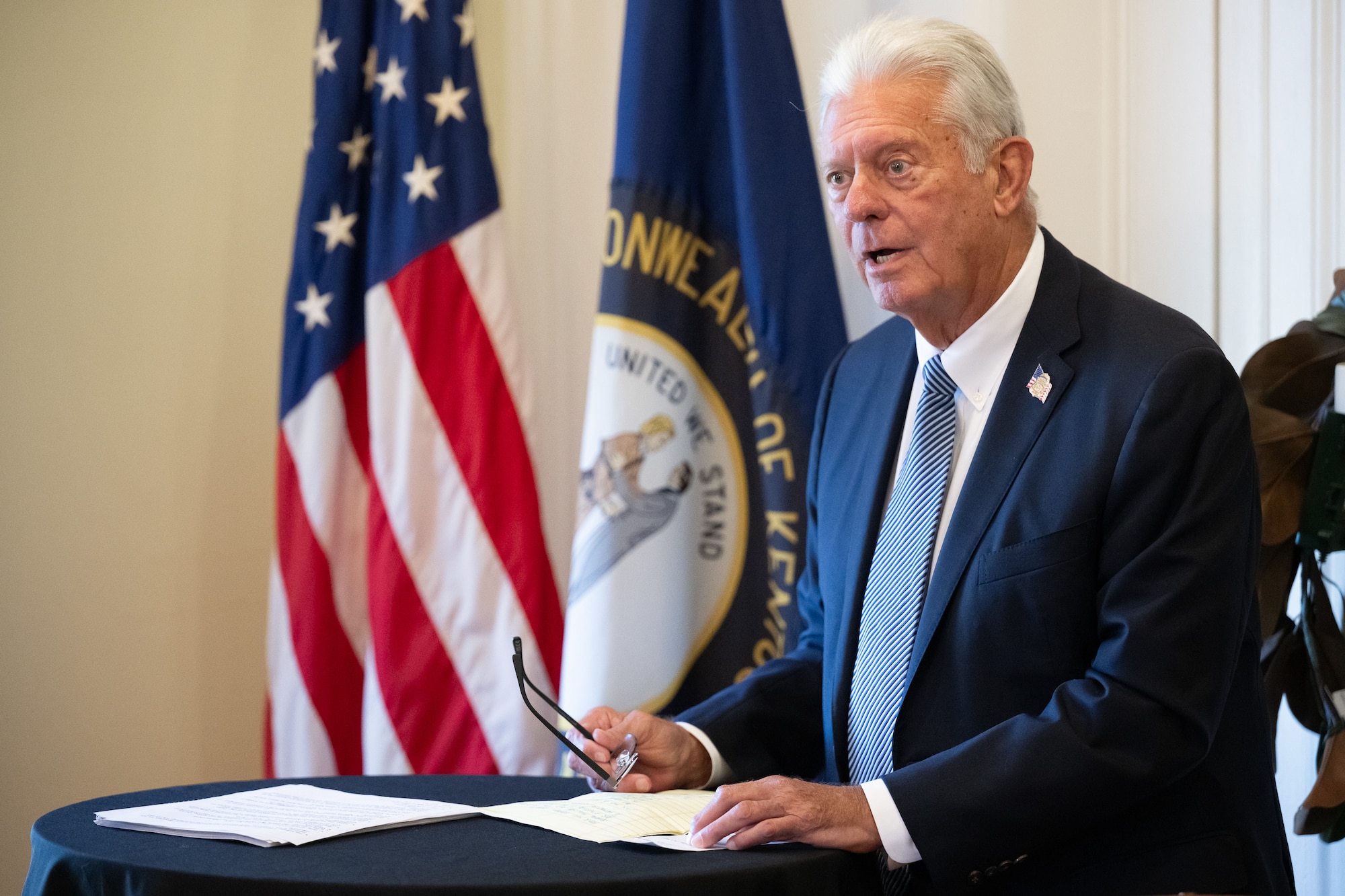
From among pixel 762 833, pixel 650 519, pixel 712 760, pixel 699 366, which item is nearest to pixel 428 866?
pixel 762 833

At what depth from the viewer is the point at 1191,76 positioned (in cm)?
241

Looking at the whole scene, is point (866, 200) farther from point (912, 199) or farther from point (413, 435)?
point (413, 435)

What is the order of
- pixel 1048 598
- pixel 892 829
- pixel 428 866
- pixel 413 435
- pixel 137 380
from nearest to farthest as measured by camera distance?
pixel 428 866, pixel 892 829, pixel 1048 598, pixel 413 435, pixel 137 380

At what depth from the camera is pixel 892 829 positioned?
1.28 m

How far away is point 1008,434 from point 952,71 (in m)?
0.47

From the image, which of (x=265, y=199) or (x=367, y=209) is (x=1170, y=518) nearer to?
(x=367, y=209)

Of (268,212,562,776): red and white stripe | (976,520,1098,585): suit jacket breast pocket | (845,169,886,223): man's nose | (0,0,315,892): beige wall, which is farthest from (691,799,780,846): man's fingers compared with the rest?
(0,0,315,892): beige wall

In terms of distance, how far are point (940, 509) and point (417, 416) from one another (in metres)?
1.47

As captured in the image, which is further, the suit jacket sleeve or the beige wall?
the beige wall

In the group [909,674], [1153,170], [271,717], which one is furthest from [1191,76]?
[271,717]

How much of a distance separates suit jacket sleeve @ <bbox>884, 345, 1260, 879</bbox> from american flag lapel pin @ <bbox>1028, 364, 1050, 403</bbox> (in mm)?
127

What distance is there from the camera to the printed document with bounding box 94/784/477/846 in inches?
48.8

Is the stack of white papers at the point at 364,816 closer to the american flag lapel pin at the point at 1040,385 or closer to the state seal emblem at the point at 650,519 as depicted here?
the american flag lapel pin at the point at 1040,385

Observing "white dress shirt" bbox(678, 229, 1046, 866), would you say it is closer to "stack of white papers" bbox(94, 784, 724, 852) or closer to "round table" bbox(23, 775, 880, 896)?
"stack of white papers" bbox(94, 784, 724, 852)
